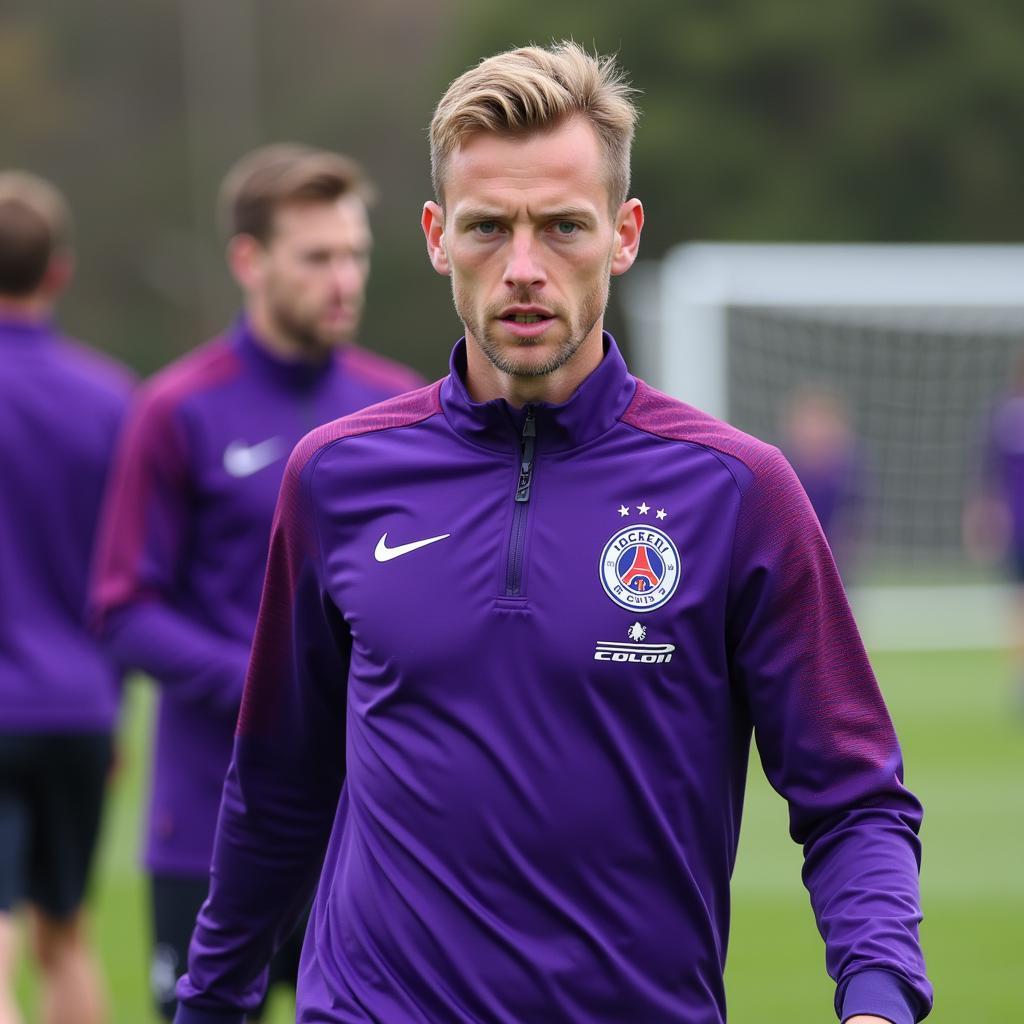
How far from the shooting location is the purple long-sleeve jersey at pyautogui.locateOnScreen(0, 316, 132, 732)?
560 cm

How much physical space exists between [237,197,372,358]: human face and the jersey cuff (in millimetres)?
2661

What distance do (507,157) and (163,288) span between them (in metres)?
41.8

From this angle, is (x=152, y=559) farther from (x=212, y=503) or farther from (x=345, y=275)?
(x=345, y=275)

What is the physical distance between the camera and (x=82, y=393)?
5.81 meters

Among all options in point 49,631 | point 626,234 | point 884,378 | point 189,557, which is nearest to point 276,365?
point 189,557

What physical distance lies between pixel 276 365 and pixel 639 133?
40.9 m

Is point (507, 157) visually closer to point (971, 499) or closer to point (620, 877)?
point (620, 877)

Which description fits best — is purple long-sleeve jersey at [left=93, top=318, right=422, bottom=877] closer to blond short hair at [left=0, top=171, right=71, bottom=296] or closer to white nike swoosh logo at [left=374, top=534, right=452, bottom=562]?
blond short hair at [left=0, top=171, right=71, bottom=296]

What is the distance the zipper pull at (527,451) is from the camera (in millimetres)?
3000

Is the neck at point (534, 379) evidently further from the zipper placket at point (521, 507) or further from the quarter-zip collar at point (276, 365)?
the quarter-zip collar at point (276, 365)

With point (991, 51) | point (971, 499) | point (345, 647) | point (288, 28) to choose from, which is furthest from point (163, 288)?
point (345, 647)

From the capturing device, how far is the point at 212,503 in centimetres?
490

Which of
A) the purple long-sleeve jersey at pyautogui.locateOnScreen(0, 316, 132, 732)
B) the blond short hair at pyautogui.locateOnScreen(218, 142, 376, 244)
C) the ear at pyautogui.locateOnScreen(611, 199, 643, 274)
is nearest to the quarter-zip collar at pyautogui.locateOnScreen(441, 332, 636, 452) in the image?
the ear at pyautogui.locateOnScreen(611, 199, 643, 274)

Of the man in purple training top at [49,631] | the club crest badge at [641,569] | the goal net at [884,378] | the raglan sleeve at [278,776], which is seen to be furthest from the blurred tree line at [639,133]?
the club crest badge at [641,569]
